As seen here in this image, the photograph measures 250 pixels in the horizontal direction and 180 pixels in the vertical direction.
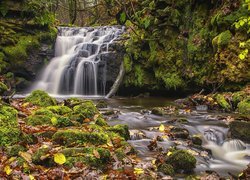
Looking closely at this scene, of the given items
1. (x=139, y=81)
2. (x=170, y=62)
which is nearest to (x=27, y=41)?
(x=139, y=81)

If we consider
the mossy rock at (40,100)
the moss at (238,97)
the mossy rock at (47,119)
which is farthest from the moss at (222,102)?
the mossy rock at (47,119)

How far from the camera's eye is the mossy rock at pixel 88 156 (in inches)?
171

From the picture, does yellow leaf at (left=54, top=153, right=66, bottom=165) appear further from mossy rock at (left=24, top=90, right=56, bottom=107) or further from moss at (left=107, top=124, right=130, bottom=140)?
mossy rock at (left=24, top=90, right=56, bottom=107)

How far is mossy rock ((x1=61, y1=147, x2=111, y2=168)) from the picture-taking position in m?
4.34

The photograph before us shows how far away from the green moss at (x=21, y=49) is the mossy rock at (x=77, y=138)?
11.7 m

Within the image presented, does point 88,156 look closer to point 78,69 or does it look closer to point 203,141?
point 203,141

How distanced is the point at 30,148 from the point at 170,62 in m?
10.5

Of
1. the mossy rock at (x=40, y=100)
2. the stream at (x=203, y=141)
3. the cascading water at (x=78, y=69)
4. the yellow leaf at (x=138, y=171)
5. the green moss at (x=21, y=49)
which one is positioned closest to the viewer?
the yellow leaf at (x=138, y=171)

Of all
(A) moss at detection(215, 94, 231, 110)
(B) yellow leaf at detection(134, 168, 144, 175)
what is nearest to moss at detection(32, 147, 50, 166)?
(B) yellow leaf at detection(134, 168, 144, 175)

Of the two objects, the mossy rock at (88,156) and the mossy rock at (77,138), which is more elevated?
the mossy rock at (77,138)

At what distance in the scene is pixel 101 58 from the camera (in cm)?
1592

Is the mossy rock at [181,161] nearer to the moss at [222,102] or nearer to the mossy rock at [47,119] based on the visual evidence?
the mossy rock at [47,119]

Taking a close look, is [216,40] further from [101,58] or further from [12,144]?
[12,144]

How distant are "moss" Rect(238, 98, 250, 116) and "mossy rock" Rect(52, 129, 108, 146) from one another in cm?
613
